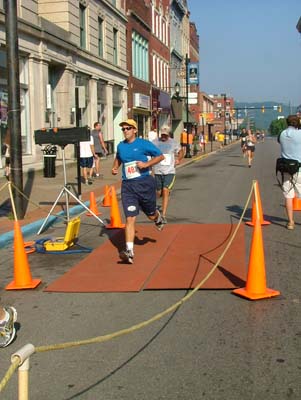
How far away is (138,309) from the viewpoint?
539 cm

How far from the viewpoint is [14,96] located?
10.5 meters

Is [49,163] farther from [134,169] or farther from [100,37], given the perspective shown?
[100,37]

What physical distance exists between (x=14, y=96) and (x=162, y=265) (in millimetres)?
5194

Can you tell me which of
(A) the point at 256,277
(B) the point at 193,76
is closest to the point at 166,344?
(A) the point at 256,277

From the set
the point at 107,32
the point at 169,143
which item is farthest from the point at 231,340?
the point at 107,32

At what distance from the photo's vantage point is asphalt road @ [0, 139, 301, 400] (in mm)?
3688

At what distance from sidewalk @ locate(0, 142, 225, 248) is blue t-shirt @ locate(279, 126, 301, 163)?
4473mm

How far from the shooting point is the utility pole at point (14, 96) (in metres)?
10.4

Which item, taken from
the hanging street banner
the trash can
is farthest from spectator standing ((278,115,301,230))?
the hanging street banner

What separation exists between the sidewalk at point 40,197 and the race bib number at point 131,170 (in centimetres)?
261

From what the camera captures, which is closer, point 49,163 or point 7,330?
point 7,330

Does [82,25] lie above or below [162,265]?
above

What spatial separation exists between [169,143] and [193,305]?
20.1ft

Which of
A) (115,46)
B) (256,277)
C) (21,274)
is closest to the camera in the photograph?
(256,277)
